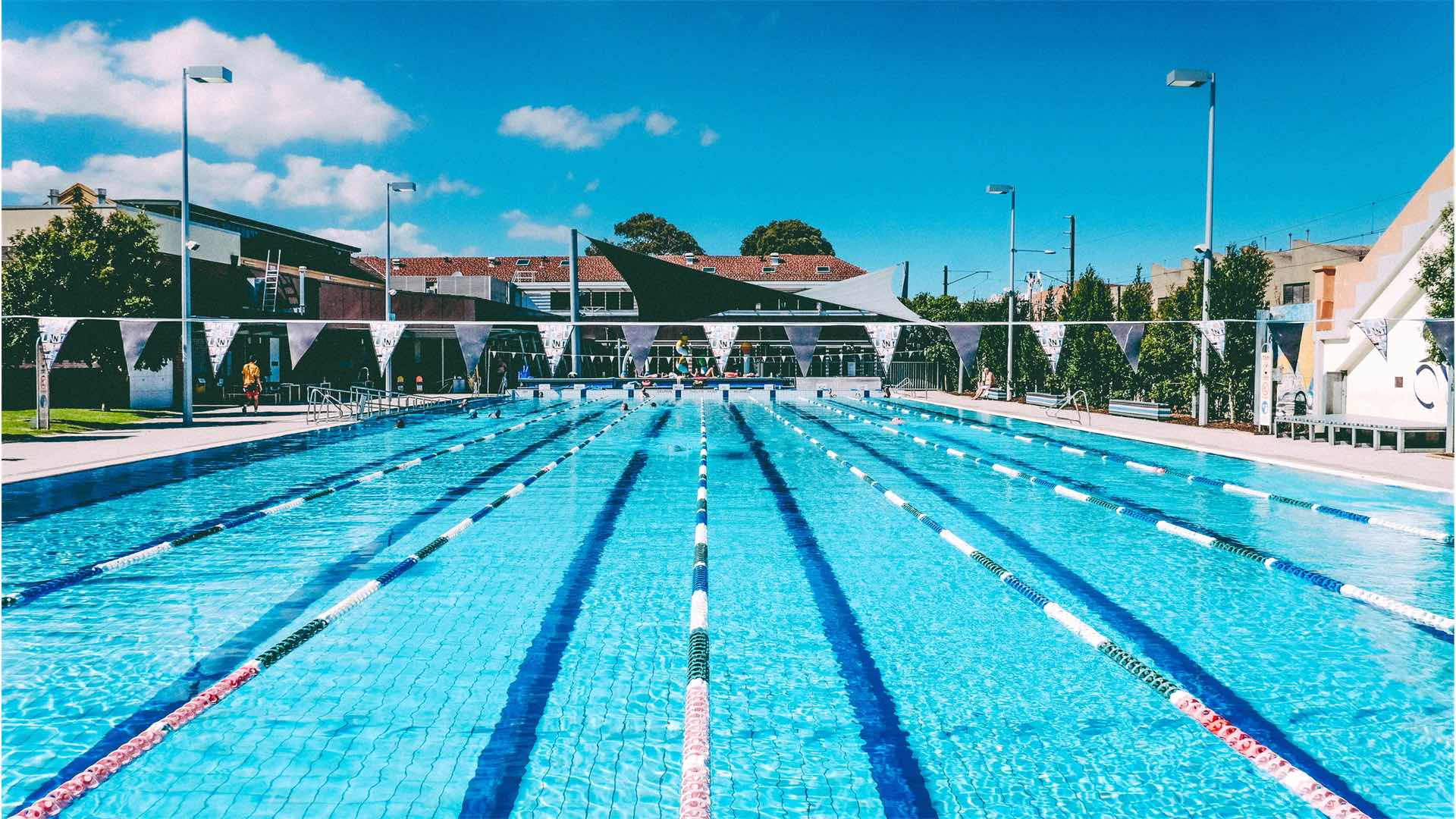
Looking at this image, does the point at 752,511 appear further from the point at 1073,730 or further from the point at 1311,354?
the point at 1311,354

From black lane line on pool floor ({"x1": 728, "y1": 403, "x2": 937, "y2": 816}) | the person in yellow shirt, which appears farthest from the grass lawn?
black lane line on pool floor ({"x1": 728, "y1": 403, "x2": 937, "y2": 816})

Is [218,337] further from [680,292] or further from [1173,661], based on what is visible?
[680,292]

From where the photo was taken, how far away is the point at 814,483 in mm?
11516

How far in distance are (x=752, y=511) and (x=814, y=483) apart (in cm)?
223

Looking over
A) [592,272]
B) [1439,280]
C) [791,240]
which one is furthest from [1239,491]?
[791,240]

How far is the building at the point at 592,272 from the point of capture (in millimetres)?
56938

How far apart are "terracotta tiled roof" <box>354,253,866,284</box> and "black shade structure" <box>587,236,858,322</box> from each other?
1701cm

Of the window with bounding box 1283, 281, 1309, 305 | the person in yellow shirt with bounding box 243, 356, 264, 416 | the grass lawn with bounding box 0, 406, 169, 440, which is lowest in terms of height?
the grass lawn with bounding box 0, 406, 169, 440

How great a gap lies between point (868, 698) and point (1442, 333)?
1184cm

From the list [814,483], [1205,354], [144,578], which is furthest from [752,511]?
[1205,354]

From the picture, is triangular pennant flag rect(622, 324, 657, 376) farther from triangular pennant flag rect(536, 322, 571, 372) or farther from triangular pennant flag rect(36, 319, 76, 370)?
triangular pennant flag rect(36, 319, 76, 370)

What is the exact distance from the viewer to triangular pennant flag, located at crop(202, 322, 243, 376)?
1758 centimetres

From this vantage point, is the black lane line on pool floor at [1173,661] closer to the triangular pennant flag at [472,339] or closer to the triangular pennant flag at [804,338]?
the triangular pennant flag at [804,338]

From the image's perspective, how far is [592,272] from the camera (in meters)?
58.0
